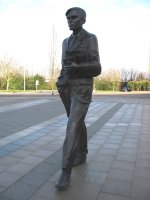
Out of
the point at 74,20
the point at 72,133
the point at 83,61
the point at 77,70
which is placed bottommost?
the point at 72,133

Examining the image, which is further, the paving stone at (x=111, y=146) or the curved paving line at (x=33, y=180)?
the paving stone at (x=111, y=146)

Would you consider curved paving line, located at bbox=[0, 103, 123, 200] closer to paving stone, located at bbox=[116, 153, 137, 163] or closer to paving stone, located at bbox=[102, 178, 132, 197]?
paving stone, located at bbox=[102, 178, 132, 197]

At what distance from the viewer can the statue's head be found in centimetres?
361

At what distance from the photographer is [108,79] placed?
1908 inches

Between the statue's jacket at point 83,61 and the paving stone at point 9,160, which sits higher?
the statue's jacket at point 83,61

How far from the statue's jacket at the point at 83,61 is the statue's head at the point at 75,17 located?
11 cm

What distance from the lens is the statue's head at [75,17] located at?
3613 millimetres

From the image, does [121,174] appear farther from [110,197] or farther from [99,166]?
[110,197]

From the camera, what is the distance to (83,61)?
3688 mm

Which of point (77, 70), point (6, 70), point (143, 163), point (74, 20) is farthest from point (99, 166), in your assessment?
point (6, 70)

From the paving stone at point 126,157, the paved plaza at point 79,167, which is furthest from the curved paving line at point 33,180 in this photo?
the paving stone at point 126,157

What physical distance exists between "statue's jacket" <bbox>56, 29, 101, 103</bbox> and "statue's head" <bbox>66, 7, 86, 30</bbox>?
0.37 feet

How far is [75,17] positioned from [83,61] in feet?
1.86

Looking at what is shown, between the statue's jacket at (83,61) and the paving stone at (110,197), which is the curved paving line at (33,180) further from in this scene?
the statue's jacket at (83,61)
